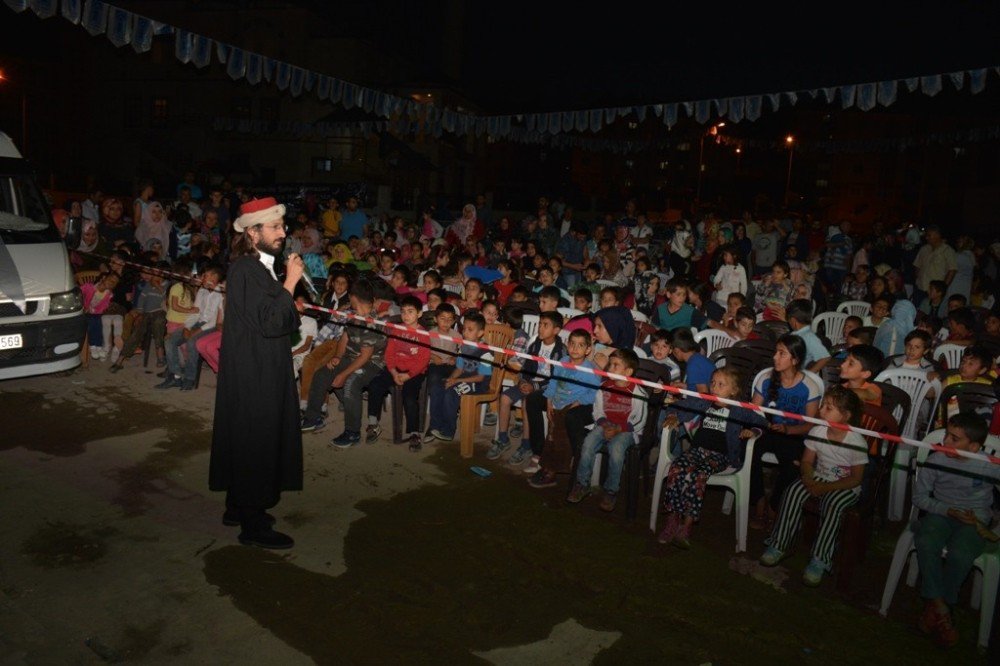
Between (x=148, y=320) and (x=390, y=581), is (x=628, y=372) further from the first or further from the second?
(x=148, y=320)

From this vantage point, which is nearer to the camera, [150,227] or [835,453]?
[835,453]

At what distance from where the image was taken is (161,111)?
33.2 m

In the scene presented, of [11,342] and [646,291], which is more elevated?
[646,291]

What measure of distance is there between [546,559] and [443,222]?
1784cm

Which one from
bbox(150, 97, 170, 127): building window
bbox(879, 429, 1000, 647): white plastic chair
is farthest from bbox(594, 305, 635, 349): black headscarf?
bbox(150, 97, 170, 127): building window

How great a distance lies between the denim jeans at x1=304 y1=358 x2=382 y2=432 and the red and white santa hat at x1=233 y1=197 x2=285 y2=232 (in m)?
2.59

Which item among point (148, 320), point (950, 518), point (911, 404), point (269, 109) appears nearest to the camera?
point (950, 518)

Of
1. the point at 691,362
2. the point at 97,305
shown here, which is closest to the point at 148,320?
the point at 97,305

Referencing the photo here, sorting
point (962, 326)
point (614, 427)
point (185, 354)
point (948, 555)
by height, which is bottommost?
point (948, 555)

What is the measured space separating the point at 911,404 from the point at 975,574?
6.24 ft

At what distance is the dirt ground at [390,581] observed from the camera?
370 centimetres

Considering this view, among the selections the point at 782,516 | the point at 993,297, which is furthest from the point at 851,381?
the point at 993,297

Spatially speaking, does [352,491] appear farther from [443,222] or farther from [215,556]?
[443,222]

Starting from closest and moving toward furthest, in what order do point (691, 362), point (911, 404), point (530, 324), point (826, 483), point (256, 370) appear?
1. point (256, 370)
2. point (826, 483)
3. point (911, 404)
4. point (691, 362)
5. point (530, 324)
